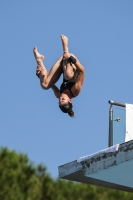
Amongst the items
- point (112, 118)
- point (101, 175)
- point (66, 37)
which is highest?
point (66, 37)

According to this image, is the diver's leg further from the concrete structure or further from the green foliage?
the green foliage

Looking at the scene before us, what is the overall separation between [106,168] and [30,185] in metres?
17.9

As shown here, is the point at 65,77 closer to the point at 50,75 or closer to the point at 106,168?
the point at 50,75

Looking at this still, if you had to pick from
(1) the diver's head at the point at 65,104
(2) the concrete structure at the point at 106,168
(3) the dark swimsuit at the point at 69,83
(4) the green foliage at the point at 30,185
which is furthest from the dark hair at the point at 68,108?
(4) the green foliage at the point at 30,185

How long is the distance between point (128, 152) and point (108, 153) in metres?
0.65

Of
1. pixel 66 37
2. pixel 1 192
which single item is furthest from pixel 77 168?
pixel 1 192

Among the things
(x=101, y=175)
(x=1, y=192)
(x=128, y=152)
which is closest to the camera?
(x=128, y=152)

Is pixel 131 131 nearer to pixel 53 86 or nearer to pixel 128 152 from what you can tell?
pixel 128 152

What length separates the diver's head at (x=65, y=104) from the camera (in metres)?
11.8

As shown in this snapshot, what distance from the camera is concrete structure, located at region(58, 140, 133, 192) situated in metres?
13.1

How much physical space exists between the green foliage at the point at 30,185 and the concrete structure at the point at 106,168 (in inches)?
606

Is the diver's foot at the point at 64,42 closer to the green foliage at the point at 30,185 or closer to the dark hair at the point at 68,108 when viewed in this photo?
the dark hair at the point at 68,108

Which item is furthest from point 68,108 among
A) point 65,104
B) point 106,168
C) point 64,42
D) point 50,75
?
point 106,168

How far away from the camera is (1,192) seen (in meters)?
30.0
